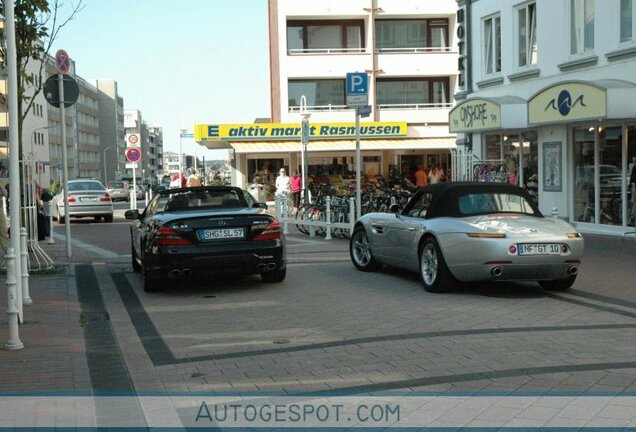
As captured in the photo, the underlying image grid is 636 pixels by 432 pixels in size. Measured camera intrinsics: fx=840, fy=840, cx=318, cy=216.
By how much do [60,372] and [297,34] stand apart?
1615 inches

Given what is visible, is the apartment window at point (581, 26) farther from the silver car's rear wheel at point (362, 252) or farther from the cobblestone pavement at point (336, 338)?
the silver car's rear wheel at point (362, 252)

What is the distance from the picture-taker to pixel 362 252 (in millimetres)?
12898

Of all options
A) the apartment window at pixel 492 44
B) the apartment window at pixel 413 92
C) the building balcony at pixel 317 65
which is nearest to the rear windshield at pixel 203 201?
the apartment window at pixel 492 44

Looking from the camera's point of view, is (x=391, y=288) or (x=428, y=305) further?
(x=391, y=288)

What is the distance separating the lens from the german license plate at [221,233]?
10547mm

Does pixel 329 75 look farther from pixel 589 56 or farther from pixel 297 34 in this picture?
pixel 589 56

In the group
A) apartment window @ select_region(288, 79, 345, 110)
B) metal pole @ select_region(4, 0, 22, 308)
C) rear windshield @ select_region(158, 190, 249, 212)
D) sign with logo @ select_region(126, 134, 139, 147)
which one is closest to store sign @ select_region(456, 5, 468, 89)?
sign with logo @ select_region(126, 134, 139, 147)

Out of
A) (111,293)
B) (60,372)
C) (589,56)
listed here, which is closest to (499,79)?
(589,56)

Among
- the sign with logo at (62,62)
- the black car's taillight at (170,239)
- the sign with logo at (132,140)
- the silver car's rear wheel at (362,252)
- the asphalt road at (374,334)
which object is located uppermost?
the sign with logo at (62,62)

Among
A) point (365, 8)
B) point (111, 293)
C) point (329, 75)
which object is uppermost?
point (365, 8)

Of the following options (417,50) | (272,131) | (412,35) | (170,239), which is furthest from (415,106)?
(170,239)

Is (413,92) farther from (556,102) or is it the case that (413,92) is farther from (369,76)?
(556,102)

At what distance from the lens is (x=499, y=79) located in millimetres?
22453

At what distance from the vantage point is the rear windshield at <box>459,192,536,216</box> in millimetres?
10500
